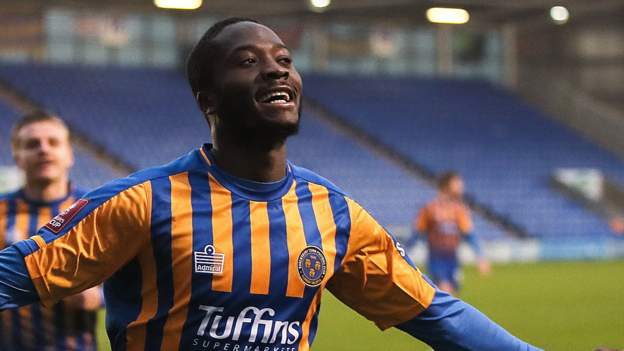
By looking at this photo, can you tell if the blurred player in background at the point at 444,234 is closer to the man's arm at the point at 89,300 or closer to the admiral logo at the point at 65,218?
the man's arm at the point at 89,300

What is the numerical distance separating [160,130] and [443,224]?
48.4 ft

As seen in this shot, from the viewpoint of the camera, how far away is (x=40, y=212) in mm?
5004

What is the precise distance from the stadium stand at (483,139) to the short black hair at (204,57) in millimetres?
25881

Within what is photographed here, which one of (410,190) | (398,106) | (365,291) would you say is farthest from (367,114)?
(365,291)

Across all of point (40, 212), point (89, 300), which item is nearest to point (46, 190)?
point (40, 212)

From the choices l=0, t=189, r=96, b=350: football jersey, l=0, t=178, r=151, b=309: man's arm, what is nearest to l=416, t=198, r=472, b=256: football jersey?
l=0, t=189, r=96, b=350: football jersey

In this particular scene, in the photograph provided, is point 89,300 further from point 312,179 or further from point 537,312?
point 537,312

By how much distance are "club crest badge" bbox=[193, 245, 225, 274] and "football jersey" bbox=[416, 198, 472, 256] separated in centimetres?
1178

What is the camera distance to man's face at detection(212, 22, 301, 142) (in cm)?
274

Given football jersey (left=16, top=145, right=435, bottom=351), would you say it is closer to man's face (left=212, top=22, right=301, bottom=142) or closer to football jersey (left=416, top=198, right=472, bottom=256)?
man's face (left=212, top=22, right=301, bottom=142)

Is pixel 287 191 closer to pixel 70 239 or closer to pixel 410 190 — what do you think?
pixel 70 239

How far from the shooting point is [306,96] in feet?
103

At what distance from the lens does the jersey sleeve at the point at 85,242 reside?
2.66 metres

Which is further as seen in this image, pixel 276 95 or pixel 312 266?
pixel 312 266
